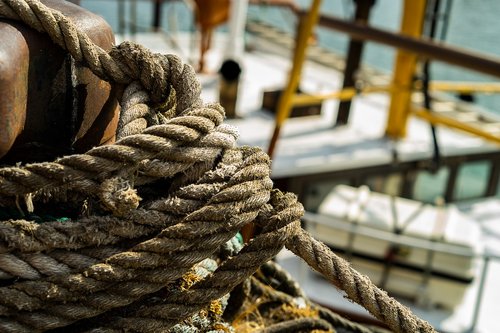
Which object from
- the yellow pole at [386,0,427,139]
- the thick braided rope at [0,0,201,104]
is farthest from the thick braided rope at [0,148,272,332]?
the yellow pole at [386,0,427,139]

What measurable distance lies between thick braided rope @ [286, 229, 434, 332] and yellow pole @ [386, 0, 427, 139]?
5.11m

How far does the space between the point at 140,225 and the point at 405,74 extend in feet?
17.9

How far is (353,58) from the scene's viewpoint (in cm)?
654

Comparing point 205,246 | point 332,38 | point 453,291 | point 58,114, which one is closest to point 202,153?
point 205,246

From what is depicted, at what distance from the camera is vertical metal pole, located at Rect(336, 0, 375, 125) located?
20.9 ft

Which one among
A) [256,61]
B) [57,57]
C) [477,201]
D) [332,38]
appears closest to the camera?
[57,57]

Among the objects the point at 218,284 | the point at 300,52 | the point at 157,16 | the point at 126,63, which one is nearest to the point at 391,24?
the point at 157,16

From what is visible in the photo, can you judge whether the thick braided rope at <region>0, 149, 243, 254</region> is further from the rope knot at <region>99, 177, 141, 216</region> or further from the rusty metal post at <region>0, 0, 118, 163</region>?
the rusty metal post at <region>0, 0, 118, 163</region>

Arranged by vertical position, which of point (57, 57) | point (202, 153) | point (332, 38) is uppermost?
point (57, 57)

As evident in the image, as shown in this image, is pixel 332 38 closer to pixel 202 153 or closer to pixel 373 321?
pixel 373 321

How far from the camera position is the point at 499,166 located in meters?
6.33

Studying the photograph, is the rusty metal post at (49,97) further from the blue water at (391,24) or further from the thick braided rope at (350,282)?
the blue water at (391,24)

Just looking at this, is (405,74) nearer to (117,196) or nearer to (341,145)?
(341,145)

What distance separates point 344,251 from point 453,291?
2.41 feet
